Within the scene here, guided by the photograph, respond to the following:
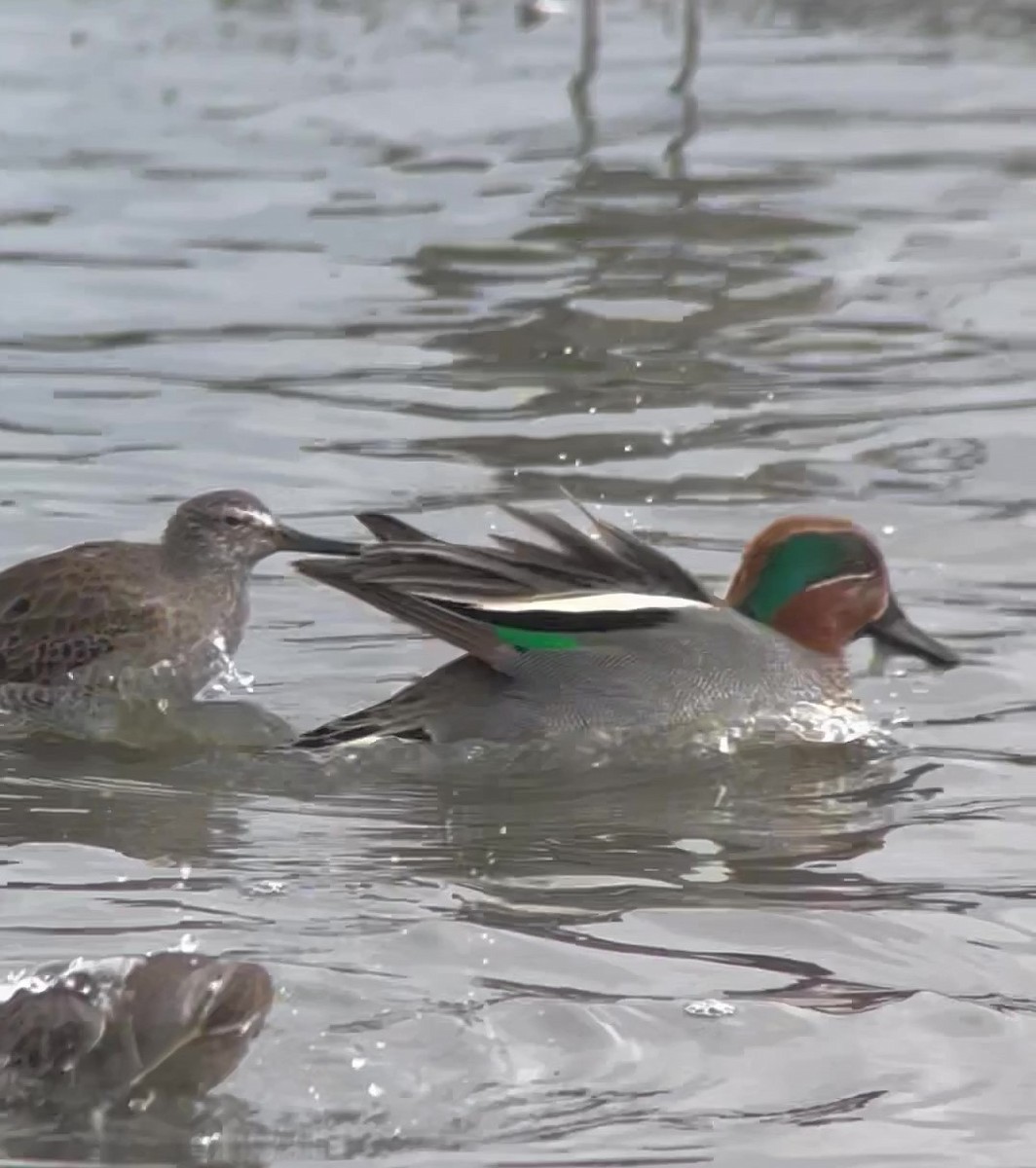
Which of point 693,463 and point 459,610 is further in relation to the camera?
point 693,463

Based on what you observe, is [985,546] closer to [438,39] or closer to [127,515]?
[127,515]

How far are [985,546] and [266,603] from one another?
2.05 metres

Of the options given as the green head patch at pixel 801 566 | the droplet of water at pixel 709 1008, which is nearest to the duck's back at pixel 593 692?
the green head patch at pixel 801 566

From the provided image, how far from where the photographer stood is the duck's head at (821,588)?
7.83 meters

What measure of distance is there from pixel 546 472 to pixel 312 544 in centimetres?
185

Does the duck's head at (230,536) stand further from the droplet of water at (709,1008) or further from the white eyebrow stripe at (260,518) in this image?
the droplet of water at (709,1008)

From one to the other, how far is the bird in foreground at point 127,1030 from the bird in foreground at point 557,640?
89.5 inches

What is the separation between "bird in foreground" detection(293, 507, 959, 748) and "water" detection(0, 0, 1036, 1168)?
12 cm

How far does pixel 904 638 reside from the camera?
7.98 meters

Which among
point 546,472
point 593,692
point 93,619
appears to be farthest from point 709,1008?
point 546,472

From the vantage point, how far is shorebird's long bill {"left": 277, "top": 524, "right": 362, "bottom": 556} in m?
8.12

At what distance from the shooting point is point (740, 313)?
470 inches

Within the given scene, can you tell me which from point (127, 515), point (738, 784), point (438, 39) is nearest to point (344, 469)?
point (127, 515)

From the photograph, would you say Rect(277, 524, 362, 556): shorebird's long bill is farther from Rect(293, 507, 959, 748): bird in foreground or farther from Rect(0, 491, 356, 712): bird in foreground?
Rect(293, 507, 959, 748): bird in foreground
